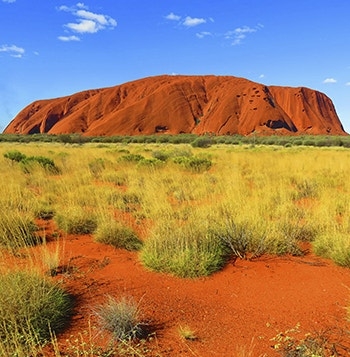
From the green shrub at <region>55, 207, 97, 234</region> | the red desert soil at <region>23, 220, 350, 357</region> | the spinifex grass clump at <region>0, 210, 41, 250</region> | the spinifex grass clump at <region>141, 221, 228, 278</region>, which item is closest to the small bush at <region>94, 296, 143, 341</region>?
the red desert soil at <region>23, 220, 350, 357</region>

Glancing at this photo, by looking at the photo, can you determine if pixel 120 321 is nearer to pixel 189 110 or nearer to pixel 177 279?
pixel 177 279

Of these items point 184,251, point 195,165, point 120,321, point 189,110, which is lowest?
point 120,321

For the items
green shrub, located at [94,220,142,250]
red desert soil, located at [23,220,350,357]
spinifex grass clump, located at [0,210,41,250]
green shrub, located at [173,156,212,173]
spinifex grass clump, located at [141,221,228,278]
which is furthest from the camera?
green shrub, located at [173,156,212,173]

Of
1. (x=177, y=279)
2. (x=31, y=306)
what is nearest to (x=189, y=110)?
(x=177, y=279)

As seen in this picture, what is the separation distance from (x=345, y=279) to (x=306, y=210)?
2.35m

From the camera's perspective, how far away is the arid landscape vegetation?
2.89 m

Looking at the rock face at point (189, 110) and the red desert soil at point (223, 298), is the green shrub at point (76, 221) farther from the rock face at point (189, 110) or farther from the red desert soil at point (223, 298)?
the rock face at point (189, 110)

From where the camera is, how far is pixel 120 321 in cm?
296

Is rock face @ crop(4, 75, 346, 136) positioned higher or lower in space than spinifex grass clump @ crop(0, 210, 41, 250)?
higher

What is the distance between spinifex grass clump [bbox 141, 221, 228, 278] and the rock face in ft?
254

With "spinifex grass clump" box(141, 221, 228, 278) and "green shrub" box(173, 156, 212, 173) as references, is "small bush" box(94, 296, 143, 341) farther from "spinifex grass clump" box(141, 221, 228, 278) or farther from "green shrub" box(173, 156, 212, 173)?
"green shrub" box(173, 156, 212, 173)

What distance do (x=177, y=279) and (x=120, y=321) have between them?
1.33 metres

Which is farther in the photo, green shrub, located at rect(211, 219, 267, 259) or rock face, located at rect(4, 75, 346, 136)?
rock face, located at rect(4, 75, 346, 136)

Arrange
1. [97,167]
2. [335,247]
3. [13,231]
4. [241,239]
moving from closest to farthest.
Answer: [335,247]
[241,239]
[13,231]
[97,167]
